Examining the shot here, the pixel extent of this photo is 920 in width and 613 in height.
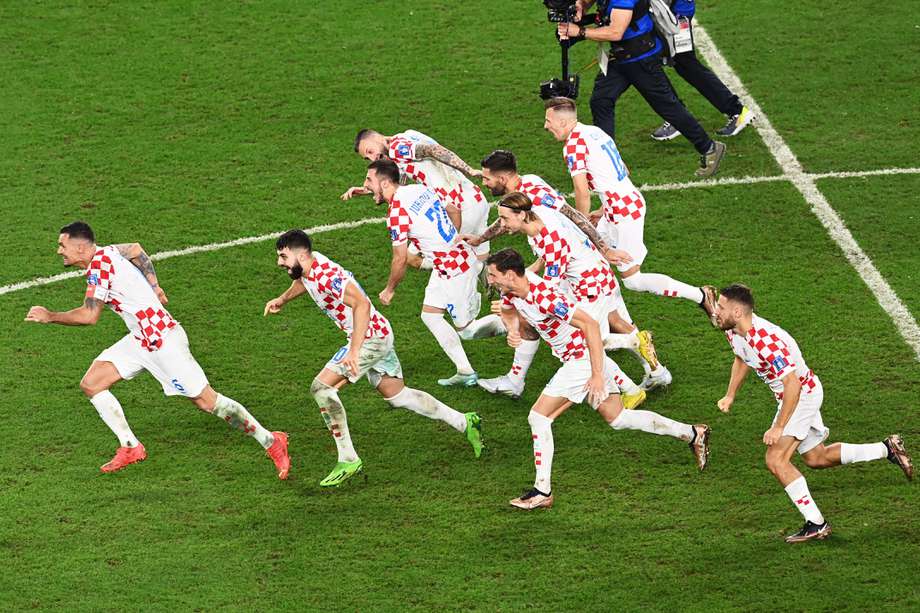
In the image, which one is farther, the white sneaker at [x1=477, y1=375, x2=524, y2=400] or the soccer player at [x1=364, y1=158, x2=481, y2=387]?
the white sneaker at [x1=477, y1=375, x2=524, y2=400]

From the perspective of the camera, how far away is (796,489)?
9234 mm

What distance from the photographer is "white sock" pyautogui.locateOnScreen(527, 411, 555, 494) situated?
388 inches

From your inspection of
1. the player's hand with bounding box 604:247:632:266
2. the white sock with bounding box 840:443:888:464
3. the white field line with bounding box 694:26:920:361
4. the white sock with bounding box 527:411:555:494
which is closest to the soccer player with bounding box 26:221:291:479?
the white sock with bounding box 527:411:555:494

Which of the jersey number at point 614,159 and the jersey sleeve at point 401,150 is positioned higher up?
the jersey sleeve at point 401,150

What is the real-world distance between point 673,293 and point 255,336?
3658mm

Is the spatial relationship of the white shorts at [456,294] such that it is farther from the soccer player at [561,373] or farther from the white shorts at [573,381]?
the white shorts at [573,381]

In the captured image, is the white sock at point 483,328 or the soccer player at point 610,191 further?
the white sock at point 483,328

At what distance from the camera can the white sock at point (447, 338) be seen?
1152 cm

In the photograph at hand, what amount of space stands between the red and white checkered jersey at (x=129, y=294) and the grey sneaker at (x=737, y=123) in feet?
23.4

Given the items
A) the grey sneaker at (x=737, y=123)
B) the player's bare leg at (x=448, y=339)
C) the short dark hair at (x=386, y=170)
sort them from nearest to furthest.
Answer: the short dark hair at (x=386, y=170) < the player's bare leg at (x=448, y=339) < the grey sneaker at (x=737, y=123)

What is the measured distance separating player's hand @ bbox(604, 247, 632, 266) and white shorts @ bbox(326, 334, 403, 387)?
1818 mm

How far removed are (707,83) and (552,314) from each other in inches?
240

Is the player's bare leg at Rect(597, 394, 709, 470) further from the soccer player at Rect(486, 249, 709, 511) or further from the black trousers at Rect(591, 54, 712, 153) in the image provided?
the black trousers at Rect(591, 54, 712, 153)

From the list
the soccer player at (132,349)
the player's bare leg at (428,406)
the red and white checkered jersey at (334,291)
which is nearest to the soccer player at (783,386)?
the player's bare leg at (428,406)
